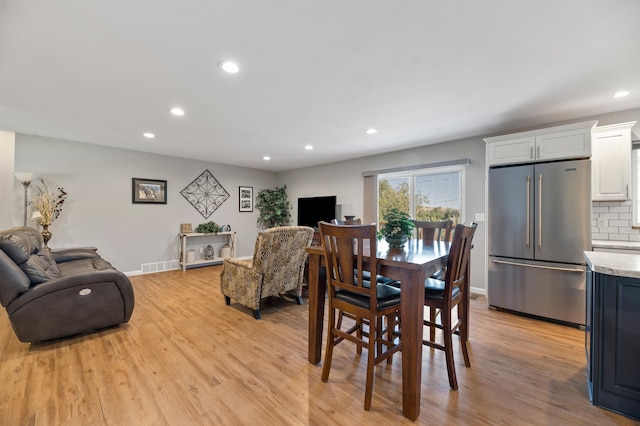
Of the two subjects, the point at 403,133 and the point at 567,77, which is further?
the point at 403,133

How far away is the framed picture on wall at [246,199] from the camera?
22.4ft

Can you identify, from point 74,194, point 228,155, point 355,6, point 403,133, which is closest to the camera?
point 355,6

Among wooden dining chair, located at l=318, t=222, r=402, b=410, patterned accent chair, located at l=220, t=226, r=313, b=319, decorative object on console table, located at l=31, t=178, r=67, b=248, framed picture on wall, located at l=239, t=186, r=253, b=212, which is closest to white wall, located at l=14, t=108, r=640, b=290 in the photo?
decorative object on console table, located at l=31, t=178, r=67, b=248

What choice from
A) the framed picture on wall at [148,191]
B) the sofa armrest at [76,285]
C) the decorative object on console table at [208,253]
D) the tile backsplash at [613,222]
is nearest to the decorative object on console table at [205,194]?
the framed picture on wall at [148,191]

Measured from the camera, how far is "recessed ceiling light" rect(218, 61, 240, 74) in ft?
7.04

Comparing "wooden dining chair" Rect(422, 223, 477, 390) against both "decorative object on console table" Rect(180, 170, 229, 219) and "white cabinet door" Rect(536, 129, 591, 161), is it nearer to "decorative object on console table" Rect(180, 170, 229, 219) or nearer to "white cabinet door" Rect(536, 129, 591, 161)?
"white cabinet door" Rect(536, 129, 591, 161)

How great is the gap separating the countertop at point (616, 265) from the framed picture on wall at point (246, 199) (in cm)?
632

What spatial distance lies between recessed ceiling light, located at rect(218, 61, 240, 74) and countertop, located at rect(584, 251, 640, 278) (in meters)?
2.94

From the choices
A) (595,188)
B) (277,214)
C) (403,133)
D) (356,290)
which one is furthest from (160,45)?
(277,214)

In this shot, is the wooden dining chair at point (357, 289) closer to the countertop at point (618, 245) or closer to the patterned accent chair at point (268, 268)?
the patterned accent chair at point (268, 268)

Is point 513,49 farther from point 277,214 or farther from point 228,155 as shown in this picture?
point 277,214

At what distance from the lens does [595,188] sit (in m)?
3.01

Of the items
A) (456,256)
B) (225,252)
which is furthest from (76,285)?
(225,252)

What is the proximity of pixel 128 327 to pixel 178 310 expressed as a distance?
0.56m
